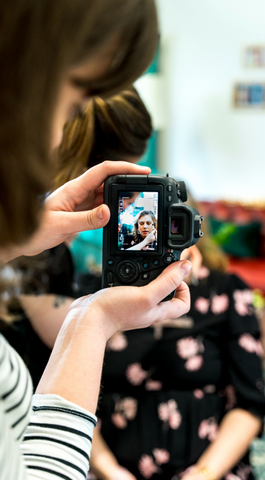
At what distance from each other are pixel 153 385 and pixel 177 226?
59 cm

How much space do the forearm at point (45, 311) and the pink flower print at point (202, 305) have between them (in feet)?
1.55

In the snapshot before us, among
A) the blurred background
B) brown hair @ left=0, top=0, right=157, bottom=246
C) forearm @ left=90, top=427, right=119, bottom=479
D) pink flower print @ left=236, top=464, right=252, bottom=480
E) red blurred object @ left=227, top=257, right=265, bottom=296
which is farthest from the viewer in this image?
the blurred background

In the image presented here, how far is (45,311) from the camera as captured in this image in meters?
0.48

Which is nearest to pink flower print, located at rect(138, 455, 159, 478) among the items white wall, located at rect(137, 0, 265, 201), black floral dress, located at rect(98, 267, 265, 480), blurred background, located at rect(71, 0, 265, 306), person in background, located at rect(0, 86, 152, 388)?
black floral dress, located at rect(98, 267, 265, 480)

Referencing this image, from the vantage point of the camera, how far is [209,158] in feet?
9.40

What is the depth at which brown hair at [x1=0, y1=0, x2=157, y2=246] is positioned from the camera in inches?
10.5

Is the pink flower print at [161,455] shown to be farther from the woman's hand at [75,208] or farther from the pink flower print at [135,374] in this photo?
the woman's hand at [75,208]

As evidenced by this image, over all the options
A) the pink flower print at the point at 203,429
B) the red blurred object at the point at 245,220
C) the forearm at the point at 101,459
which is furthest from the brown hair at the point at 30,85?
the red blurred object at the point at 245,220

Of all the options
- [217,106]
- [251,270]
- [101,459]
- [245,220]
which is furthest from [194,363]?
[217,106]

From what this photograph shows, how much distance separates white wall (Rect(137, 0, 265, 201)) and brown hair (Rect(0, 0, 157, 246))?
7.92 ft

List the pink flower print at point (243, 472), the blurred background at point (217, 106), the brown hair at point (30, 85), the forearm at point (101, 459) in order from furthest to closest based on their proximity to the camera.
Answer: the blurred background at point (217, 106), the pink flower print at point (243, 472), the forearm at point (101, 459), the brown hair at point (30, 85)

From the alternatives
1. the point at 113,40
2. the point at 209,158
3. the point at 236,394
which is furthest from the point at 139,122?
the point at 209,158

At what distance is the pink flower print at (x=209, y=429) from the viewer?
32.7 inches

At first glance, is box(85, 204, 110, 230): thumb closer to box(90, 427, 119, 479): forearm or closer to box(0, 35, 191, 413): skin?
box(0, 35, 191, 413): skin
